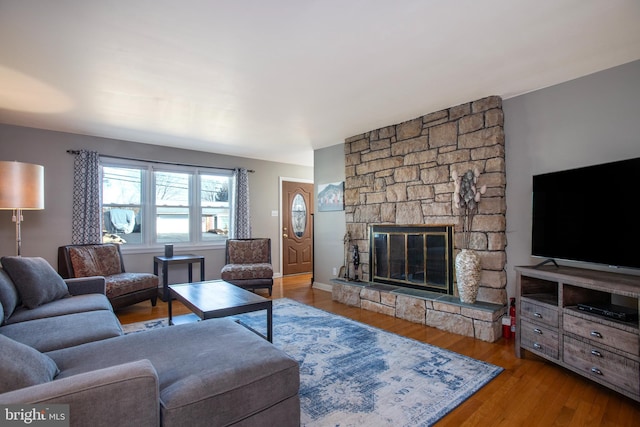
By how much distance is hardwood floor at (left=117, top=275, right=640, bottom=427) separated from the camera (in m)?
1.84

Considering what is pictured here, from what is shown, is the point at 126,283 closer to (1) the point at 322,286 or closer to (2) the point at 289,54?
(1) the point at 322,286

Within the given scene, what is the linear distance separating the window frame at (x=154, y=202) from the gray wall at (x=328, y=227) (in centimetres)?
176

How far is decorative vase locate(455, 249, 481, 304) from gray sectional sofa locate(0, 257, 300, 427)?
7.51 ft

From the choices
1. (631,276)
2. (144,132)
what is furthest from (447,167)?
(144,132)

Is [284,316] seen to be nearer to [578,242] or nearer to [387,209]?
[387,209]

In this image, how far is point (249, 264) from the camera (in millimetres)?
5191

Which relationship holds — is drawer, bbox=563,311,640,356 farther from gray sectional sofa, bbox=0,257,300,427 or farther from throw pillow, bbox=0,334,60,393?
throw pillow, bbox=0,334,60,393

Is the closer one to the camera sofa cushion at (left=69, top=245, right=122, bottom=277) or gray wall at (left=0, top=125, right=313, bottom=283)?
sofa cushion at (left=69, top=245, right=122, bottom=277)

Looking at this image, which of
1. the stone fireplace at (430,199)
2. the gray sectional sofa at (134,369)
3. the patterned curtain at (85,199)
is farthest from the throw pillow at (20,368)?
the patterned curtain at (85,199)

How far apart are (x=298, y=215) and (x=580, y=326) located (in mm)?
5265

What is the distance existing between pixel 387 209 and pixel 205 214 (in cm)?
330

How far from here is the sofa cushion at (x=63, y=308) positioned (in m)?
2.29

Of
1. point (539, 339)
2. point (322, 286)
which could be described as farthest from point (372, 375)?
point (322, 286)

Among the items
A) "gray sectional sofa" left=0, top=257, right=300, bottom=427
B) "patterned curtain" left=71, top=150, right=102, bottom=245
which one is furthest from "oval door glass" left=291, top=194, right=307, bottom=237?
"gray sectional sofa" left=0, top=257, right=300, bottom=427
